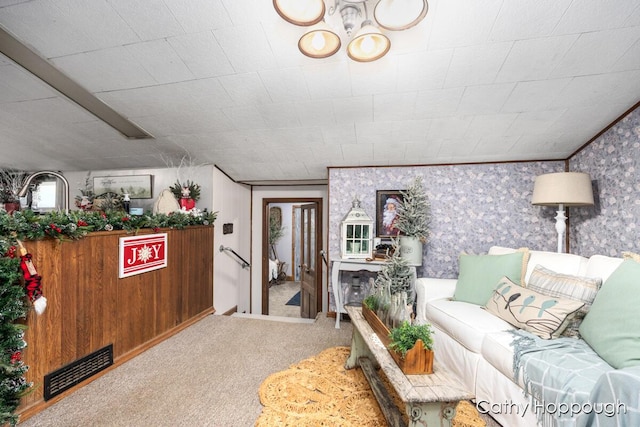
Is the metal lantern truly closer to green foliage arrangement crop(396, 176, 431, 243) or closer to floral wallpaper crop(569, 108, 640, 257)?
green foliage arrangement crop(396, 176, 431, 243)

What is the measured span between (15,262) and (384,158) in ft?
10.5

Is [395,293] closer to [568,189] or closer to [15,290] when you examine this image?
[568,189]

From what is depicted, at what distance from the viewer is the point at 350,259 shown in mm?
3203

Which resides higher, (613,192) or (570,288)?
(613,192)

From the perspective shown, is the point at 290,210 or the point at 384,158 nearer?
the point at 384,158

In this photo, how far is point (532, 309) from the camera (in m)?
1.79

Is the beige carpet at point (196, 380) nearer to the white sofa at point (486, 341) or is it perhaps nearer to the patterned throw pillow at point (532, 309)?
the white sofa at point (486, 341)

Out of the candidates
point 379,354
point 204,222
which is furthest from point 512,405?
point 204,222

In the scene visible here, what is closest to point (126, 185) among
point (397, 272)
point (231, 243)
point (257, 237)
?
point (231, 243)

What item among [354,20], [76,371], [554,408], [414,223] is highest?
[354,20]

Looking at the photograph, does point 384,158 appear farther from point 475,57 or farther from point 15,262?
point 15,262

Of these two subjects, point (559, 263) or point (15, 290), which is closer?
point (15, 290)

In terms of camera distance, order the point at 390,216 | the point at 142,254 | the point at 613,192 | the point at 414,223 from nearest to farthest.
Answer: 1. the point at 613,192
2. the point at 142,254
3. the point at 414,223
4. the point at 390,216

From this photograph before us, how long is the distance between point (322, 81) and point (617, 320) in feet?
7.54
